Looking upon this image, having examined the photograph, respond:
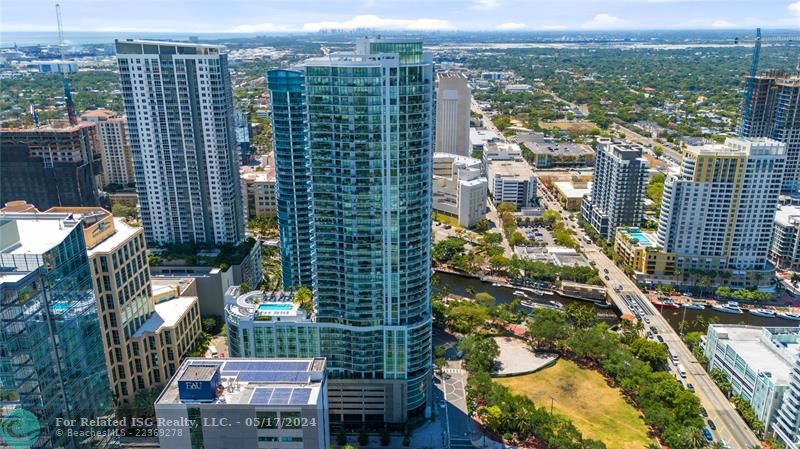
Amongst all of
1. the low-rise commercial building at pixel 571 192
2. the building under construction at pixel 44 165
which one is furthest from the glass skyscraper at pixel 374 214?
the low-rise commercial building at pixel 571 192

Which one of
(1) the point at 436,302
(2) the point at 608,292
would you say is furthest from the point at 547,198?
(1) the point at 436,302

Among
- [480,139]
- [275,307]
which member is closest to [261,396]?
[275,307]

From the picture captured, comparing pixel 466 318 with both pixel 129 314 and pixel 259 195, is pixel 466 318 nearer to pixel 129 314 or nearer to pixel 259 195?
pixel 129 314

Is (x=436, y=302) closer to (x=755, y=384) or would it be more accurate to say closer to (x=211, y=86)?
(x=755, y=384)

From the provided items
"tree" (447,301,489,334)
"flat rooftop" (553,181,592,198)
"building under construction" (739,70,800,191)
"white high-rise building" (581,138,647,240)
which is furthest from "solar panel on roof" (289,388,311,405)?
"building under construction" (739,70,800,191)

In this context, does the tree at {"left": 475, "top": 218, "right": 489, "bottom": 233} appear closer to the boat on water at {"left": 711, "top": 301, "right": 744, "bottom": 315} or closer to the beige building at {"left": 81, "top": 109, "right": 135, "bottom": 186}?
the boat on water at {"left": 711, "top": 301, "right": 744, "bottom": 315}

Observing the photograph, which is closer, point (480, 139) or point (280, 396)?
point (280, 396)
